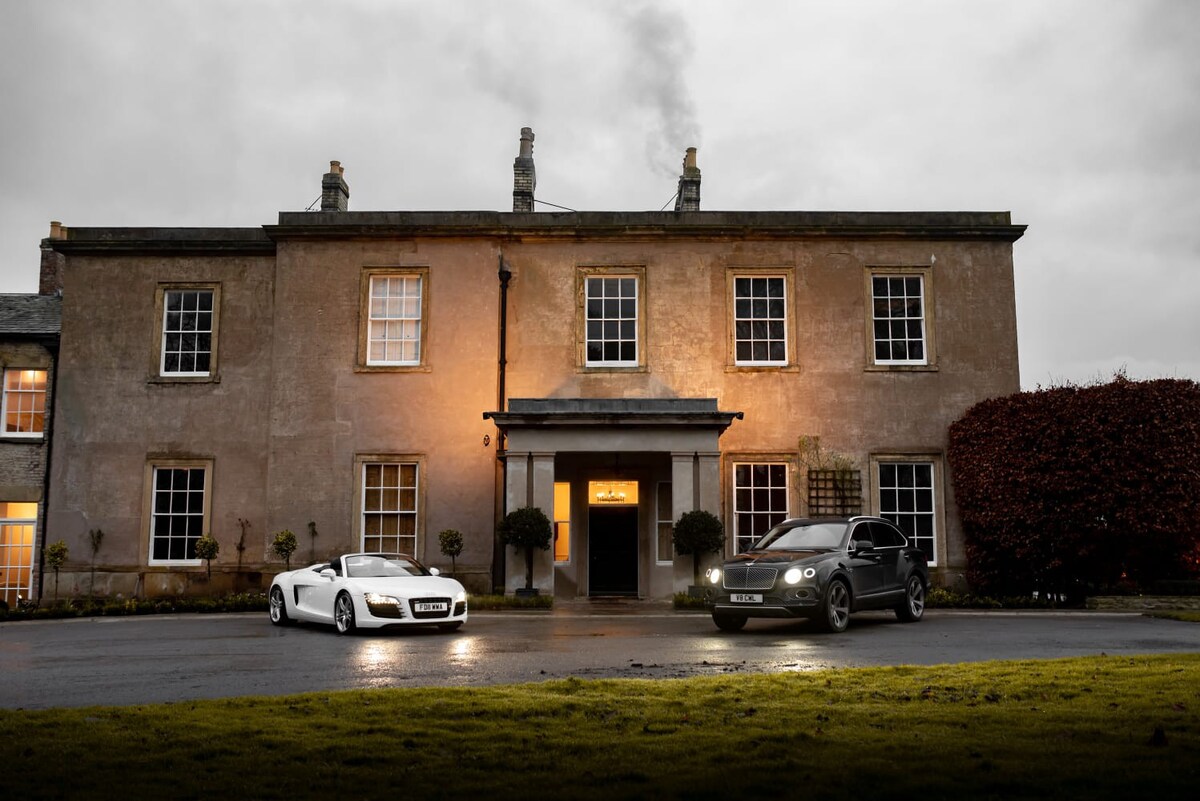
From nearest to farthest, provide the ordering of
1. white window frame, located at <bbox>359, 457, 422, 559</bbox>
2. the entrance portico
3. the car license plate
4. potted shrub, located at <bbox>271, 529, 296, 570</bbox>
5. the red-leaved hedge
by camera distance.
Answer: the car license plate → the red-leaved hedge → the entrance portico → potted shrub, located at <bbox>271, 529, 296, 570</bbox> → white window frame, located at <bbox>359, 457, 422, 559</bbox>

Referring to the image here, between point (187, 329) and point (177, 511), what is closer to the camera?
point (177, 511)

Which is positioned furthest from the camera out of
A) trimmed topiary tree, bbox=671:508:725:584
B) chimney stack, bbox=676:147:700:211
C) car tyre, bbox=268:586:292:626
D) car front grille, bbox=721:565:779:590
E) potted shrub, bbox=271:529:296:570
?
chimney stack, bbox=676:147:700:211

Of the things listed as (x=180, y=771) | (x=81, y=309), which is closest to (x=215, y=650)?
(x=180, y=771)

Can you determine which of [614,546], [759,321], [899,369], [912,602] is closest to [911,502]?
[899,369]

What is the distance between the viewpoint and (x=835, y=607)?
1476cm

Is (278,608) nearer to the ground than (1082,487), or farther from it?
nearer to the ground

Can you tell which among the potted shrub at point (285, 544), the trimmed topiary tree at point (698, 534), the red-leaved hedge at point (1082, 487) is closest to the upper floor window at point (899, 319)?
the red-leaved hedge at point (1082, 487)

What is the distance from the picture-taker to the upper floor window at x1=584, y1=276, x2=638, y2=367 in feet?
76.6

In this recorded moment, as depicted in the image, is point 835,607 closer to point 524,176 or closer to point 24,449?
point 524,176

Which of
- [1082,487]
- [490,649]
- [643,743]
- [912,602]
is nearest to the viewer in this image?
[643,743]

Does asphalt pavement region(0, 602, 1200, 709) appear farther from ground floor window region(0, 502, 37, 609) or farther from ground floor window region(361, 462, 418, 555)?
ground floor window region(0, 502, 37, 609)

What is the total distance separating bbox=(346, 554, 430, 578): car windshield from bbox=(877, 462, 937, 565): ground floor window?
10830mm

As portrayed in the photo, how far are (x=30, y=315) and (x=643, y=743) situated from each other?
23929 mm

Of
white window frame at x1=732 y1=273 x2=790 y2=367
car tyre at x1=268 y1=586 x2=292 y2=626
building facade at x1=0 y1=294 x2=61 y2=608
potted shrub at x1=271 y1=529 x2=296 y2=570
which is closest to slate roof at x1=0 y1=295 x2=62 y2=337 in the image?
building facade at x1=0 y1=294 x2=61 y2=608
